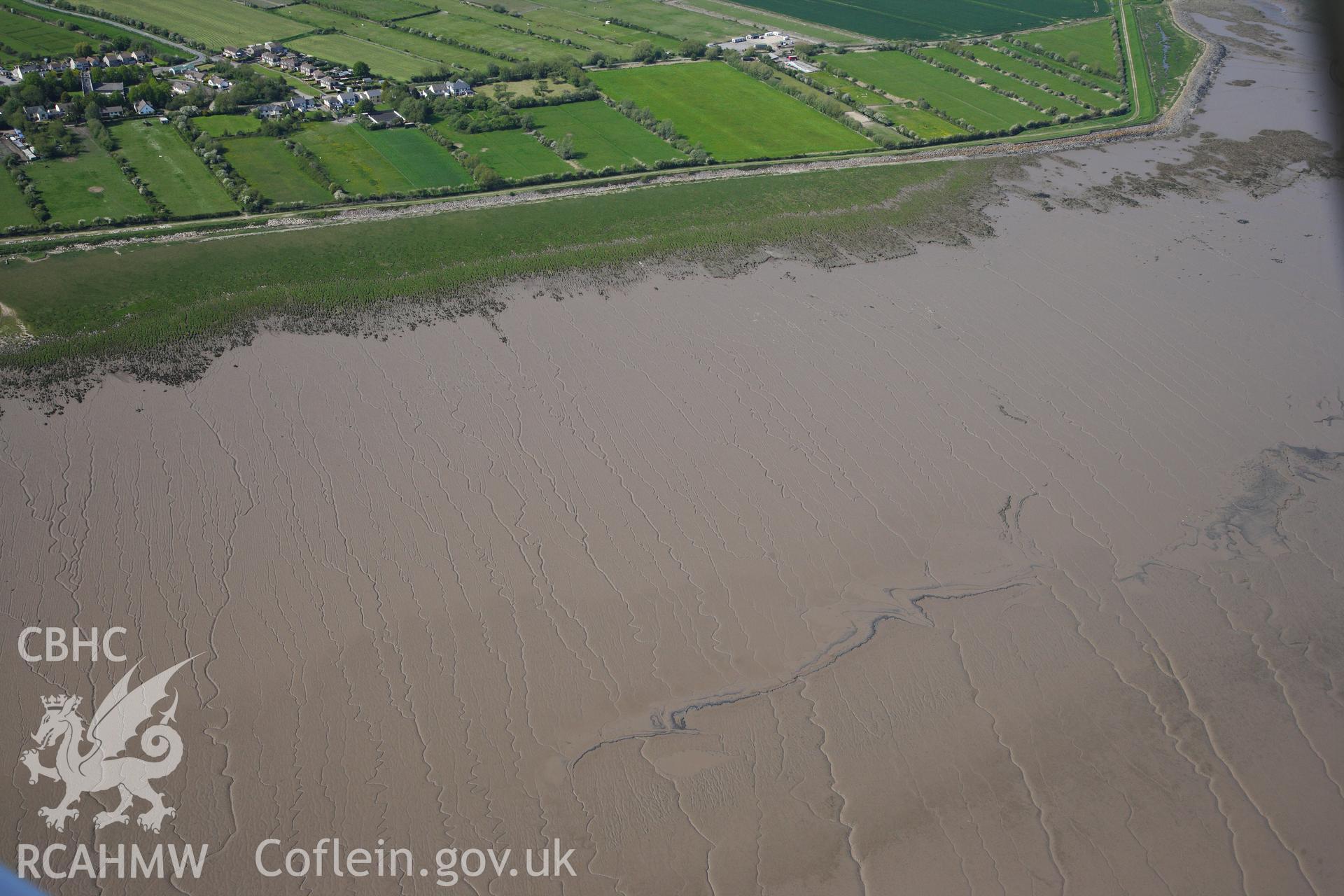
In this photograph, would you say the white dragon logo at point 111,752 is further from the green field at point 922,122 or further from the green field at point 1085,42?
the green field at point 1085,42

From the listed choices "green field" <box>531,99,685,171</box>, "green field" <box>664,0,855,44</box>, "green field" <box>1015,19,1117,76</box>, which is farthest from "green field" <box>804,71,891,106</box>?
"green field" <box>1015,19,1117,76</box>

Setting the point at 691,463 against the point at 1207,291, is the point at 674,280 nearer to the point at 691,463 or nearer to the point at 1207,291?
the point at 691,463

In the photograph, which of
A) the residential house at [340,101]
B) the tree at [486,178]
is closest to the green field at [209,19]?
the residential house at [340,101]

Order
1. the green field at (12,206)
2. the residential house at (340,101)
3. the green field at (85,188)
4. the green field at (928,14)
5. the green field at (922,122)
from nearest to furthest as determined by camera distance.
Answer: the green field at (12,206)
the green field at (85,188)
the residential house at (340,101)
the green field at (922,122)
the green field at (928,14)

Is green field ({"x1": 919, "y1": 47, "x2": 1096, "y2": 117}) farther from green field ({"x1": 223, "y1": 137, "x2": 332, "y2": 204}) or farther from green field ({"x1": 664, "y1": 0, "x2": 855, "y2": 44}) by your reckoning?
green field ({"x1": 223, "y1": 137, "x2": 332, "y2": 204})

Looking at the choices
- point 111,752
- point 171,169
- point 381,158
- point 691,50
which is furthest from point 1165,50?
point 111,752

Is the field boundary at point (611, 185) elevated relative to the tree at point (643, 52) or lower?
lower

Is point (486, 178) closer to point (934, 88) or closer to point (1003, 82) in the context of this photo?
point (934, 88)

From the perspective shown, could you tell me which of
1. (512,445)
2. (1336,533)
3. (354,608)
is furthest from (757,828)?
(1336,533)
